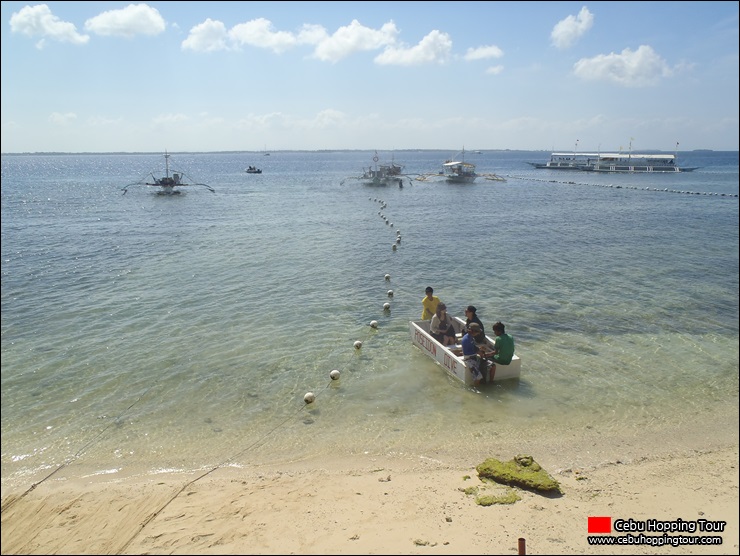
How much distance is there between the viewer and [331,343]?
15898 mm

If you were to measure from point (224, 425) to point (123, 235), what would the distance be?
30854 millimetres

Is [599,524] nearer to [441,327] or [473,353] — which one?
[473,353]

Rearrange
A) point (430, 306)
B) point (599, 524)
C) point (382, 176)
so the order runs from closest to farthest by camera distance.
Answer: point (599, 524)
point (430, 306)
point (382, 176)

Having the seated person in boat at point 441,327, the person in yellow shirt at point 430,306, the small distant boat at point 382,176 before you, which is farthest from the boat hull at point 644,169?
the seated person in boat at point 441,327

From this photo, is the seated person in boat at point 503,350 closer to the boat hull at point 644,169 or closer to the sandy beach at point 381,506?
the sandy beach at point 381,506

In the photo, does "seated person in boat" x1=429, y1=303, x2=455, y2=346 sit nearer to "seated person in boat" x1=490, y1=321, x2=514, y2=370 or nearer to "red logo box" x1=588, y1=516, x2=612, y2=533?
"seated person in boat" x1=490, y1=321, x2=514, y2=370

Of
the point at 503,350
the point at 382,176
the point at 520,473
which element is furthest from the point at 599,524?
the point at 382,176

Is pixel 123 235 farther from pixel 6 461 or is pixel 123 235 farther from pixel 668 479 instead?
pixel 668 479

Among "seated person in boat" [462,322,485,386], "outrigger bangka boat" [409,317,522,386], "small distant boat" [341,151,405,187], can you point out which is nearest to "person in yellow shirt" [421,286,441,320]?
"outrigger bangka boat" [409,317,522,386]

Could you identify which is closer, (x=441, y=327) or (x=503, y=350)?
(x=503, y=350)

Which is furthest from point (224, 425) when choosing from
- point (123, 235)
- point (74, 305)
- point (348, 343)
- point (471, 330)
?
point (123, 235)

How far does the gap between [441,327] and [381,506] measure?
725cm

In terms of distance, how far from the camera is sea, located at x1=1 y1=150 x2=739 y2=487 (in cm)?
1074

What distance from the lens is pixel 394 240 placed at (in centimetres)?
3497
